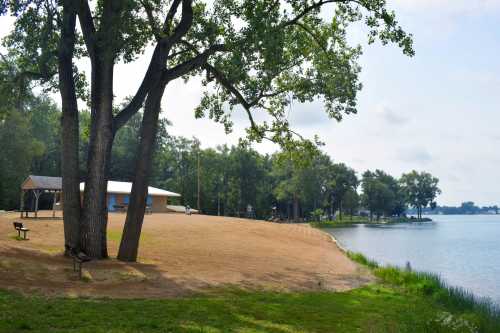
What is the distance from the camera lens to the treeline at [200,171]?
177 feet

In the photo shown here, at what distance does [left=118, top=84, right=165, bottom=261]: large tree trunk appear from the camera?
1567 centimetres

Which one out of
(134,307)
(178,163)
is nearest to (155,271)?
A: (134,307)

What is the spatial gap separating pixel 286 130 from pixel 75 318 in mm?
14691

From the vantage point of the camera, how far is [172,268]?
1496 centimetres

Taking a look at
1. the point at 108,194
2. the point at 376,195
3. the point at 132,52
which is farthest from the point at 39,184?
the point at 376,195

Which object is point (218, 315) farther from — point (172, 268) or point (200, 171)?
point (200, 171)

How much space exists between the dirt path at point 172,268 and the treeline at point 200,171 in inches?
1201

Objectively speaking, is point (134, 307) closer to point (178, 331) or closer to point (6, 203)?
point (178, 331)

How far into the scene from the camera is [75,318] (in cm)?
774

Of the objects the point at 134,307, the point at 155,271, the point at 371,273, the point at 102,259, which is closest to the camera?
the point at 134,307

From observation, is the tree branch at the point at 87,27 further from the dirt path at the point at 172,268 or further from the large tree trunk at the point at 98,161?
the dirt path at the point at 172,268

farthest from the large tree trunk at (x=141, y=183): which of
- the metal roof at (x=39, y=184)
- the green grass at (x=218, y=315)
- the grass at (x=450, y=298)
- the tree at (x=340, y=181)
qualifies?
the tree at (x=340, y=181)

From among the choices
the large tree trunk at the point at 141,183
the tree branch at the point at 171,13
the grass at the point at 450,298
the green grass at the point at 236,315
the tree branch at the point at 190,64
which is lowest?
the grass at the point at 450,298

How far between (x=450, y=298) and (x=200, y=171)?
234 ft
